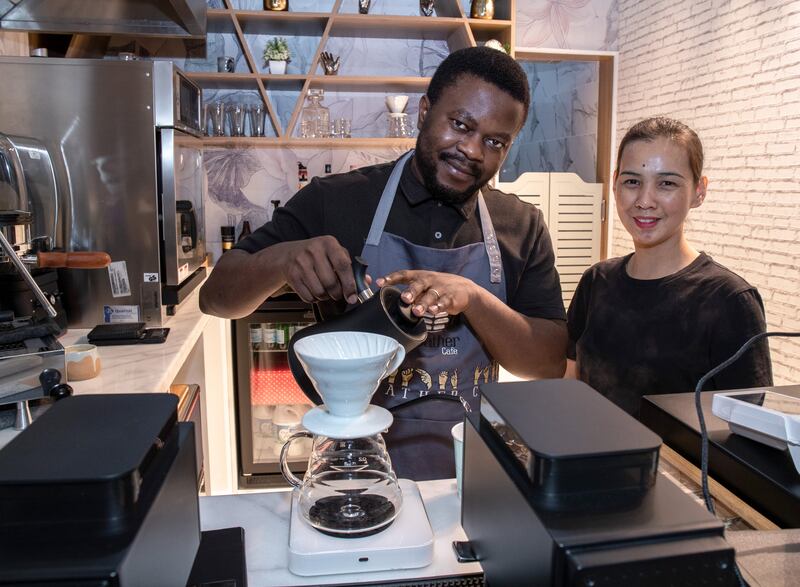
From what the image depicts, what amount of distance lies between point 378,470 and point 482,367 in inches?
30.5

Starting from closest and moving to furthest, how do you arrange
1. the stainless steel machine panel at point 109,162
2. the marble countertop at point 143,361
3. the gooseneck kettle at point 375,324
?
the gooseneck kettle at point 375,324, the marble countertop at point 143,361, the stainless steel machine panel at point 109,162

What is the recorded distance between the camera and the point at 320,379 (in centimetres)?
81

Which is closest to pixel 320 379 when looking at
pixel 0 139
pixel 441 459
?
pixel 441 459

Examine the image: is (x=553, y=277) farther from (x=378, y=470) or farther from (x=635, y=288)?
(x=378, y=470)

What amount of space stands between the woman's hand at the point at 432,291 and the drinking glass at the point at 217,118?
280cm

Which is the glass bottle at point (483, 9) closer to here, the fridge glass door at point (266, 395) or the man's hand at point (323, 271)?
the fridge glass door at point (266, 395)

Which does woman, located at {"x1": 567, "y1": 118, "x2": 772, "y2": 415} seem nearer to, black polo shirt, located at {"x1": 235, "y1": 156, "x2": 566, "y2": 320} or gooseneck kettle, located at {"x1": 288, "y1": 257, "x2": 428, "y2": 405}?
black polo shirt, located at {"x1": 235, "y1": 156, "x2": 566, "y2": 320}

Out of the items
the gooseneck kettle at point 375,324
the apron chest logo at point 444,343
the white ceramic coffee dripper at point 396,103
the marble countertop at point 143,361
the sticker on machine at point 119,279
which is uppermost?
the white ceramic coffee dripper at point 396,103

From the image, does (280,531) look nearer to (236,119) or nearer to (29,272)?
(29,272)

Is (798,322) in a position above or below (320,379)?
below

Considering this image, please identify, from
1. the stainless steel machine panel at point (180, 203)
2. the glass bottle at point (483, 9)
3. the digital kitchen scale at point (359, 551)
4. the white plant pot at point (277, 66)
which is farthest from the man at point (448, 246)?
the glass bottle at point (483, 9)

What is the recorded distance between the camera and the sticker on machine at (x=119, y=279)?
2.35 m

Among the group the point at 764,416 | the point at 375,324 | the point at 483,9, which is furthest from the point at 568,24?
the point at 764,416

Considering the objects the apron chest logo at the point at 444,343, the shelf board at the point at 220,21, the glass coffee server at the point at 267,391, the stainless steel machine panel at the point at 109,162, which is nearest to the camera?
the apron chest logo at the point at 444,343
